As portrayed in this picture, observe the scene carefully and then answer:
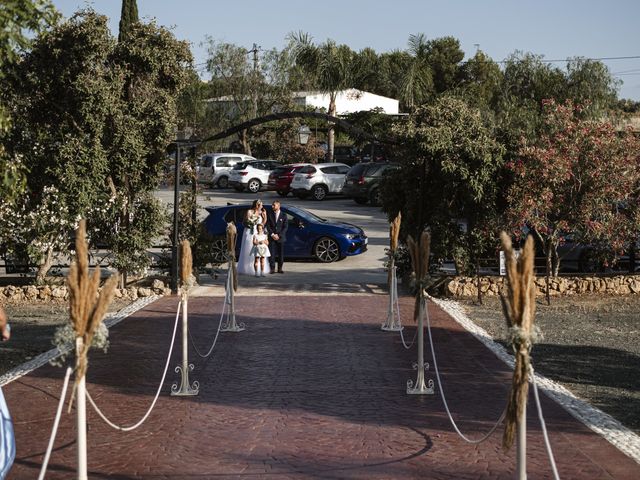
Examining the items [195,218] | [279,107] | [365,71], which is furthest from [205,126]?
[195,218]

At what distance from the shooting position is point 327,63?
158 ft

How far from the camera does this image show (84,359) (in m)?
6.46

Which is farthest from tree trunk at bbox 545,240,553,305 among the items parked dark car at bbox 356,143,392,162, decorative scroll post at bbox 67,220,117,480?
parked dark car at bbox 356,143,392,162

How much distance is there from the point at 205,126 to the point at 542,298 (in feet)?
128

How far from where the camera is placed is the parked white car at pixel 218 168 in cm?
4647

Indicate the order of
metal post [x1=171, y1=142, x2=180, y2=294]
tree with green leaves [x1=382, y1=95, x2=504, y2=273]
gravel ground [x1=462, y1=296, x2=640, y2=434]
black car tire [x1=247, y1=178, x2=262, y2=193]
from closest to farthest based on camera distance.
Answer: gravel ground [x1=462, y1=296, x2=640, y2=434]
tree with green leaves [x1=382, y1=95, x2=504, y2=273]
metal post [x1=171, y1=142, x2=180, y2=294]
black car tire [x1=247, y1=178, x2=262, y2=193]

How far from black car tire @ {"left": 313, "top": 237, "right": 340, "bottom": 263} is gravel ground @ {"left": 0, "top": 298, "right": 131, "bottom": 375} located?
647cm

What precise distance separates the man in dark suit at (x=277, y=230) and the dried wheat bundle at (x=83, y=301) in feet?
48.1

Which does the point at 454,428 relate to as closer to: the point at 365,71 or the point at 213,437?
the point at 213,437

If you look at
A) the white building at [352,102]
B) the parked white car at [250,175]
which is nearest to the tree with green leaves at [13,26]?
the parked white car at [250,175]

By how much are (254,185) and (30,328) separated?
1188 inches

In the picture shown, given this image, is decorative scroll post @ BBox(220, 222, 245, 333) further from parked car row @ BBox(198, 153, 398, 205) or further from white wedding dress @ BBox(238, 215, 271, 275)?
parked car row @ BBox(198, 153, 398, 205)

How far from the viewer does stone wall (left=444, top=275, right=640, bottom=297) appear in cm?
1795

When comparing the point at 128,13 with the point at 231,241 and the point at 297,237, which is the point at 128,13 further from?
the point at 231,241
